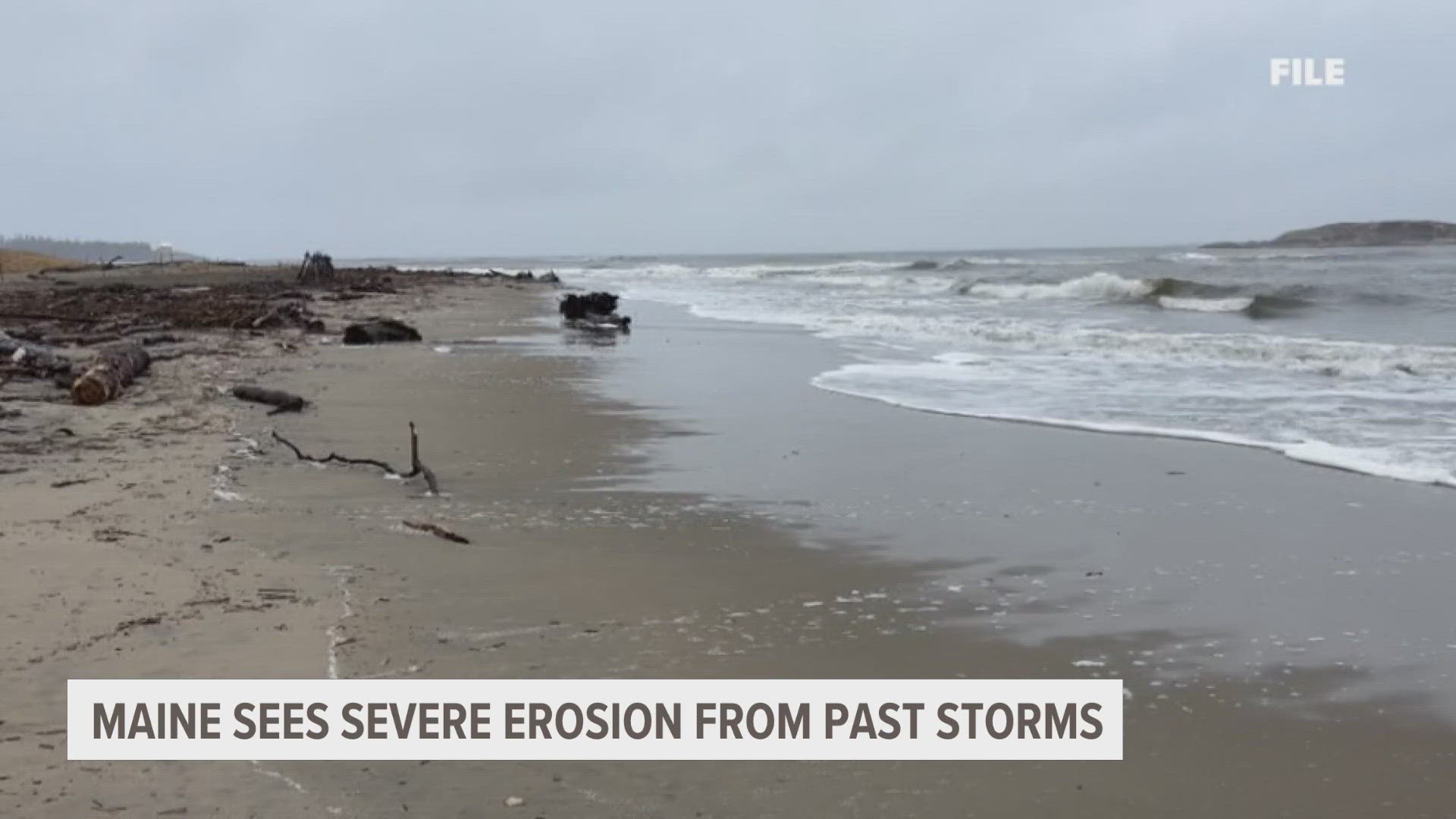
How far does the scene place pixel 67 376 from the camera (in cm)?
998

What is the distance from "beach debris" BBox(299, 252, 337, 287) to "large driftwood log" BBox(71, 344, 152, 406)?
2622 cm

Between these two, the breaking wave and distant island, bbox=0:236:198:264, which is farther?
distant island, bbox=0:236:198:264

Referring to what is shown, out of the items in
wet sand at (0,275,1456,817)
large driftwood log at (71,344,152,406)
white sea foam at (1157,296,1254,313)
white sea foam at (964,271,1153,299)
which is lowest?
wet sand at (0,275,1456,817)

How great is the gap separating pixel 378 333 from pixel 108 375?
7479 millimetres

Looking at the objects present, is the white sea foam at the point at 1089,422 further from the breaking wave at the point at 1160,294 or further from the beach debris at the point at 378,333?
the breaking wave at the point at 1160,294

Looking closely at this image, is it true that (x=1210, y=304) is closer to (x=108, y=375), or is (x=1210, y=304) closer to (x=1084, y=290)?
(x=1084, y=290)

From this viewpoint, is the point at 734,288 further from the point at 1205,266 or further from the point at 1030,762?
the point at 1030,762

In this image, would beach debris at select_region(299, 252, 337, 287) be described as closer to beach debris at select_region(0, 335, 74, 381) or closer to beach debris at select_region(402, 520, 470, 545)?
beach debris at select_region(0, 335, 74, 381)

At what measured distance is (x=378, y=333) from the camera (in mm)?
17016

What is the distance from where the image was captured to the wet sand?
3090mm

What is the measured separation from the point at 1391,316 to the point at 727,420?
21.2 metres

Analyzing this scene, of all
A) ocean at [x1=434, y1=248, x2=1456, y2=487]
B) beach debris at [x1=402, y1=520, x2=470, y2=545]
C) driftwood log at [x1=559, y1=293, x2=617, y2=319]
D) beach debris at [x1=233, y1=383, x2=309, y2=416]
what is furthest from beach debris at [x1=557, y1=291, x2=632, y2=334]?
beach debris at [x1=402, y1=520, x2=470, y2=545]

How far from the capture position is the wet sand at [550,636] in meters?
3.09

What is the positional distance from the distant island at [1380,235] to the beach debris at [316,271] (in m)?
85.3
